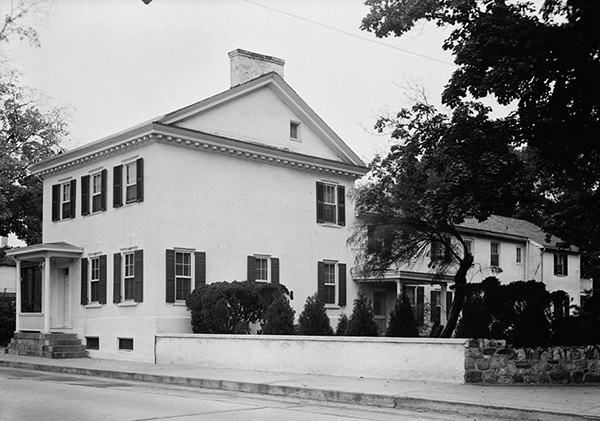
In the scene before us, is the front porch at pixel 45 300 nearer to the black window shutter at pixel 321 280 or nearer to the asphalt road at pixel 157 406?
the black window shutter at pixel 321 280

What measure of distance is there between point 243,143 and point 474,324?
12.7 m

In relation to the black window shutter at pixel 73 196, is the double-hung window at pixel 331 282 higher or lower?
lower

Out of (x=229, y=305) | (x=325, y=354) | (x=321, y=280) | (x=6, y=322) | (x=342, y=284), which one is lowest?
(x=6, y=322)

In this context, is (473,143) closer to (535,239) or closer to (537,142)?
(537,142)

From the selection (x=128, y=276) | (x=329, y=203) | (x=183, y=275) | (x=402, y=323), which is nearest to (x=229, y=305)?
(x=183, y=275)

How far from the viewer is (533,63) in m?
15.7

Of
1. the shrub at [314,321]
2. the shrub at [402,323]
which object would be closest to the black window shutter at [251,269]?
the shrub at [314,321]

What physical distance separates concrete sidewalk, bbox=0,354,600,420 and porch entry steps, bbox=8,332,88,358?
604cm

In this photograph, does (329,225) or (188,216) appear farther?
(329,225)

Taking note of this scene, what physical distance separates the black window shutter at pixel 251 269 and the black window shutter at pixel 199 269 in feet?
6.62

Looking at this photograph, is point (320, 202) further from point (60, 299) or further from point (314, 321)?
point (60, 299)

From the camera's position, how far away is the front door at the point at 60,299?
28.8m

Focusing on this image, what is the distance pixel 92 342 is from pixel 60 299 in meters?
2.74

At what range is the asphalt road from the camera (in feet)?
37.1
